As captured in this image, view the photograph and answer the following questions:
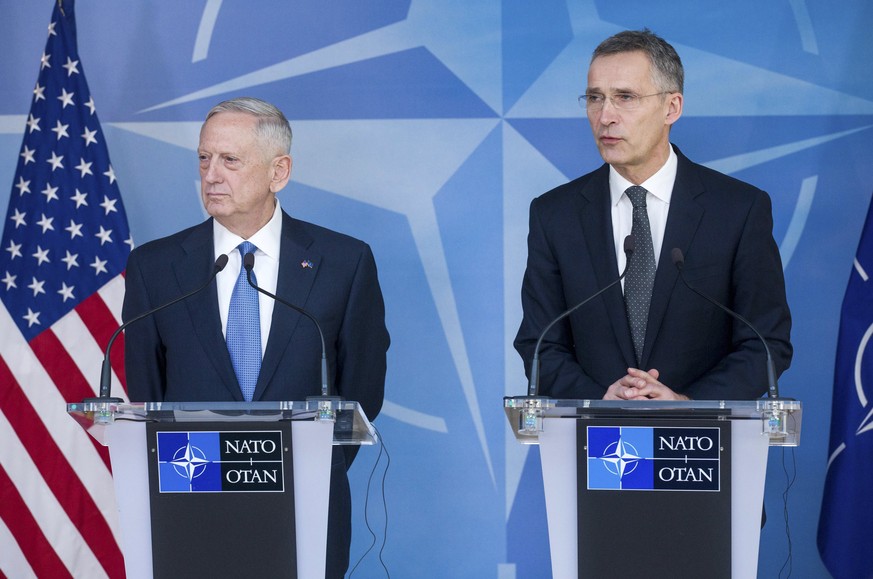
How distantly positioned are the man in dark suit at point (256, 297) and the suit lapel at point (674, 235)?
794mm

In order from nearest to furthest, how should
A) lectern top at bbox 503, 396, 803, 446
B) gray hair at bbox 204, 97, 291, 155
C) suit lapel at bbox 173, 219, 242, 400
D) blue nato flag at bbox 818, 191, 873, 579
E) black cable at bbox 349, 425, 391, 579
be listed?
lectern top at bbox 503, 396, 803, 446
suit lapel at bbox 173, 219, 242, 400
gray hair at bbox 204, 97, 291, 155
blue nato flag at bbox 818, 191, 873, 579
black cable at bbox 349, 425, 391, 579

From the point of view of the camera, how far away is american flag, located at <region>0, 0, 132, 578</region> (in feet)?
14.8

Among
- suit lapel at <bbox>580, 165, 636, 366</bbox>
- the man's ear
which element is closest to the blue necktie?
the man's ear

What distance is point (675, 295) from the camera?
3.38m

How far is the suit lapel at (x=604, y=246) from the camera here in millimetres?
3396

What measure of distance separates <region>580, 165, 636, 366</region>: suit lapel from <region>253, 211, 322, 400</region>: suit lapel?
782 mm

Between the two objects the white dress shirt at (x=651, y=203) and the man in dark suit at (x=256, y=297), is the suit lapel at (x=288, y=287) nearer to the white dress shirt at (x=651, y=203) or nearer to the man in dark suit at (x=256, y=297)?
the man in dark suit at (x=256, y=297)

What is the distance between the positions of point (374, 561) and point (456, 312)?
102cm

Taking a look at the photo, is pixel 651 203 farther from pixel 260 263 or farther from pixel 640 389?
pixel 260 263

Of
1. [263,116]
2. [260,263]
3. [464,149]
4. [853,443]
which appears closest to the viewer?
[260,263]

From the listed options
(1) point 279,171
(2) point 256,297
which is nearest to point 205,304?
(2) point 256,297

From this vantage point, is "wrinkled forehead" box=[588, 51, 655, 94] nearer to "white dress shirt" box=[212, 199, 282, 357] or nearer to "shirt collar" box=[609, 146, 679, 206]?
"shirt collar" box=[609, 146, 679, 206]

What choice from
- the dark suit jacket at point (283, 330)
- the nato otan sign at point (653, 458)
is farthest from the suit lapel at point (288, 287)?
the nato otan sign at point (653, 458)

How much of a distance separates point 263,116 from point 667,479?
A: 1.72 m
